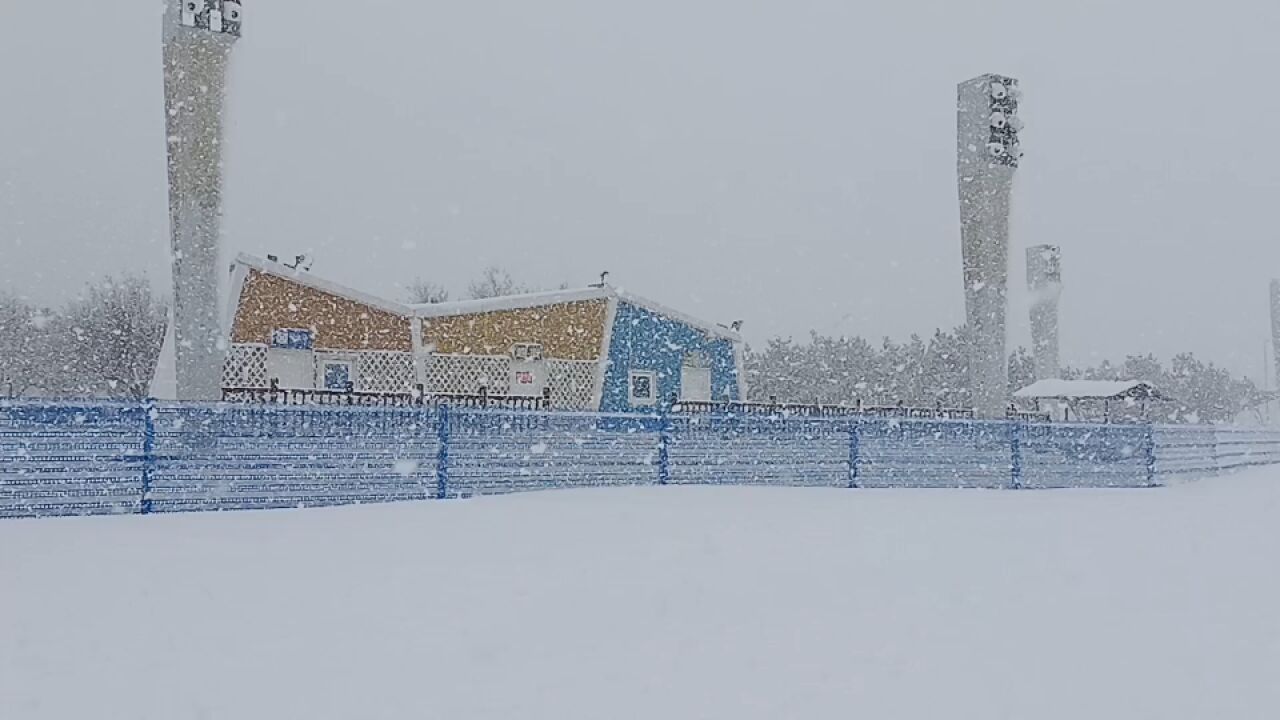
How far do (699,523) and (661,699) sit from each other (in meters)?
5.00

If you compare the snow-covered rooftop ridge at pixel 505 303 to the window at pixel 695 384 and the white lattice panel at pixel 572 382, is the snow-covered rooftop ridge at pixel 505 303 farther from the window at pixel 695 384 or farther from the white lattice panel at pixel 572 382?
the window at pixel 695 384

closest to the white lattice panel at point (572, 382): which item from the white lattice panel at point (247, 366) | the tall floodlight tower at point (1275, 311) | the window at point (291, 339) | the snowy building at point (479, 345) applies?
the snowy building at point (479, 345)

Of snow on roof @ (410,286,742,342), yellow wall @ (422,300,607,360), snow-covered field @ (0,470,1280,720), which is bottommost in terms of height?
snow-covered field @ (0,470,1280,720)

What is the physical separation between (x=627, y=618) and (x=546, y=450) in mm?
6078

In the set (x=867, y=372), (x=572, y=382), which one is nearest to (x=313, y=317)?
(x=572, y=382)

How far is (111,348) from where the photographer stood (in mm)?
43094

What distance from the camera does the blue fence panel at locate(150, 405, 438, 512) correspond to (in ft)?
30.9

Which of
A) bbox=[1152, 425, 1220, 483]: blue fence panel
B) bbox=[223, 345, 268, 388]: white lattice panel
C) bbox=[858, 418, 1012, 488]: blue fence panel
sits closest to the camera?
bbox=[858, 418, 1012, 488]: blue fence panel

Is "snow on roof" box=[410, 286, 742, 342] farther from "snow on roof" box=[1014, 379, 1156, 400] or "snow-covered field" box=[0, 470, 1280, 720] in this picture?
"snow-covered field" box=[0, 470, 1280, 720]

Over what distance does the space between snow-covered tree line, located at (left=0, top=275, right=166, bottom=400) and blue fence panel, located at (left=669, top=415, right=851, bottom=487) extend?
110 feet

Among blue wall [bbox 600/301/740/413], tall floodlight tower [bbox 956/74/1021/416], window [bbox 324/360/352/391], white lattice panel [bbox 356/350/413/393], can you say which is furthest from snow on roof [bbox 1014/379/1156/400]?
window [bbox 324/360/352/391]

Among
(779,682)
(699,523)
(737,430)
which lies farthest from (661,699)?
(737,430)

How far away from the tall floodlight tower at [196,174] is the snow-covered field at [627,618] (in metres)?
5.66

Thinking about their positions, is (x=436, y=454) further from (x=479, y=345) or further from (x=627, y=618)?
(x=479, y=345)
